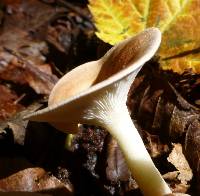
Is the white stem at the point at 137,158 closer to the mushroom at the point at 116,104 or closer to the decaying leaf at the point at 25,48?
the mushroom at the point at 116,104

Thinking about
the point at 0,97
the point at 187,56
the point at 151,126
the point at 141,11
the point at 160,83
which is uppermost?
the point at 141,11

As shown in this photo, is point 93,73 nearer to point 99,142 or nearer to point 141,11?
point 99,142

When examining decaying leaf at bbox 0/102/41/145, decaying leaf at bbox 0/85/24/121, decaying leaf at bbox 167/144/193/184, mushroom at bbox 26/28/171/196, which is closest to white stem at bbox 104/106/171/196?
mushroom at bbox 26/28/171/196

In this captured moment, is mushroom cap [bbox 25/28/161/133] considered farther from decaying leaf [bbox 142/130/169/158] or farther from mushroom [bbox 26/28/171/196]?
decaying leaf [bbox 142/130/169/158]

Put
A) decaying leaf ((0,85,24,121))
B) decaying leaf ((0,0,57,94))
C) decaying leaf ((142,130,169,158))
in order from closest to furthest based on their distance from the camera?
decaying leaf ((142,130,169,158)) < decaying leaf ((0,85,24,121)) < decaying leaf ((0,0,57,94))

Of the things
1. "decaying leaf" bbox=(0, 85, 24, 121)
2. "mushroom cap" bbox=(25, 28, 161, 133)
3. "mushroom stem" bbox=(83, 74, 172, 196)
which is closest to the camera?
"mushroom cap" bbox=(25, 28, 161, 133)

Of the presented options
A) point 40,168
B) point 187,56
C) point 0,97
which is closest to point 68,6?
point 0,97
